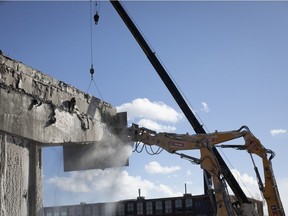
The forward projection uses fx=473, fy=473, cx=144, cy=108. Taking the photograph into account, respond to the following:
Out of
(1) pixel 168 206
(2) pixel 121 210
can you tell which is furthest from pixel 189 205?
(2) pixel 121 210

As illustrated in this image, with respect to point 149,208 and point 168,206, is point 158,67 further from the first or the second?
point 149,208

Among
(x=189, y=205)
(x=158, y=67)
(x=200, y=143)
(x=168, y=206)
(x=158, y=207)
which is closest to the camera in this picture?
(x=200, y=143)

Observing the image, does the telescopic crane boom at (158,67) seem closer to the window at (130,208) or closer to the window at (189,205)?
the window at (189,205)

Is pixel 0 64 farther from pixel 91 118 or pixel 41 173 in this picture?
pixel 91 118

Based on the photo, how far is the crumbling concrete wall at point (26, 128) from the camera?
898 cm

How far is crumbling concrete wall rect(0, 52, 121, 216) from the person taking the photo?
898 cm

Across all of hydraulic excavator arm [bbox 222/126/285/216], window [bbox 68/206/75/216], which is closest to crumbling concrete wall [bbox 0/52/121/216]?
window [bbox 68/206/75/216]

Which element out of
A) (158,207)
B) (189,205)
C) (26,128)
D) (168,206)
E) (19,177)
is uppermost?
(26,128)

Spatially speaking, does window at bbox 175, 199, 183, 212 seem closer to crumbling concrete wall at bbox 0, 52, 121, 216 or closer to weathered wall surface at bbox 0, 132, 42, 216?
crumbling concrete wall at bbox 0, 52, 121, 216

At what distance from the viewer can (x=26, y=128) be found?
9.52 m

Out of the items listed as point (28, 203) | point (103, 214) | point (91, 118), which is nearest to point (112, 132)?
point (91, 118)

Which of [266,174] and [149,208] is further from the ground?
[266,174]

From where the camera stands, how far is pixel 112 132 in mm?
14750

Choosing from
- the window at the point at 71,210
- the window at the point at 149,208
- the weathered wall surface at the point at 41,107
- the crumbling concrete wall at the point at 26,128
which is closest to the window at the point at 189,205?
the window at the point at 149,208
